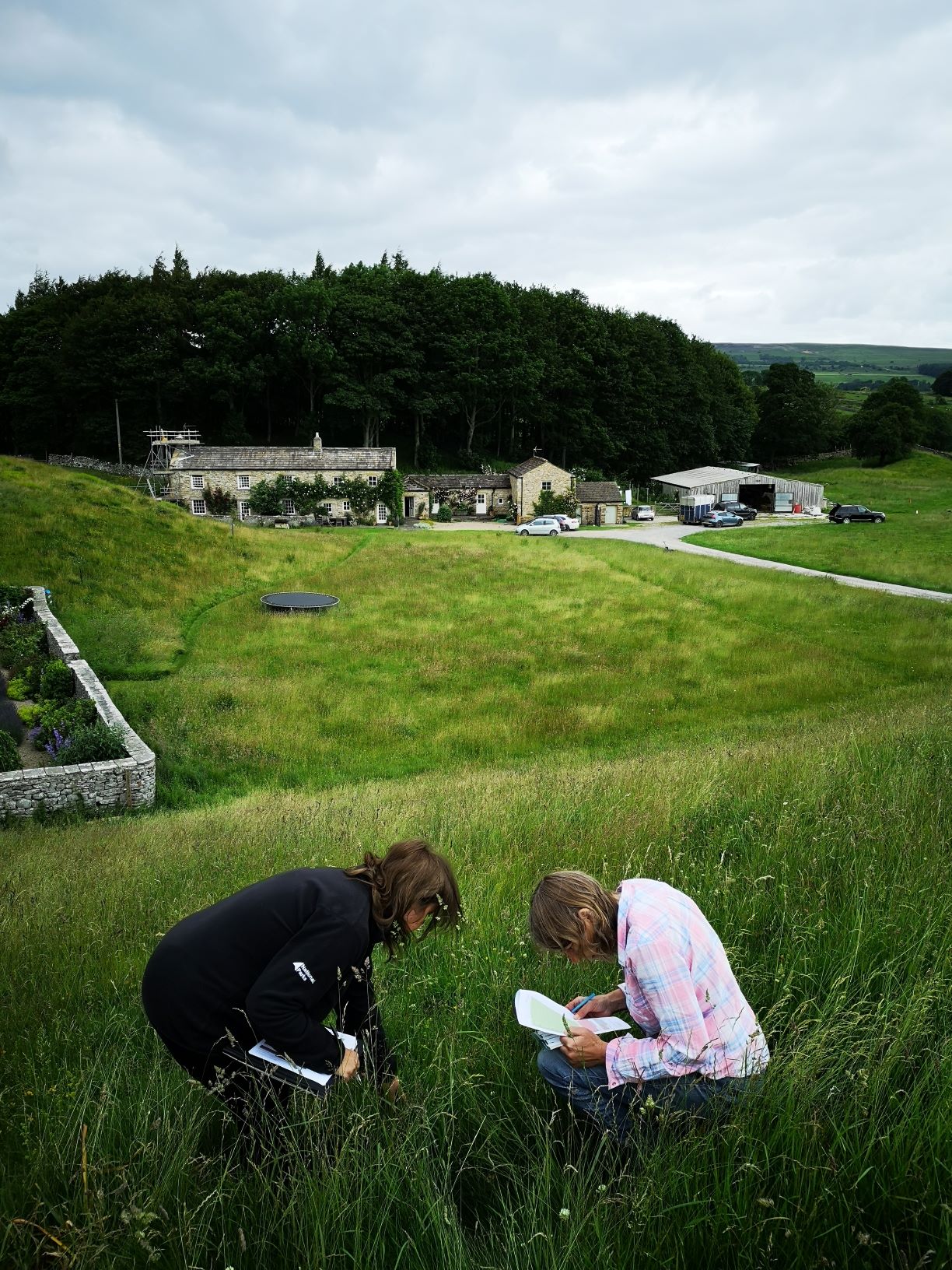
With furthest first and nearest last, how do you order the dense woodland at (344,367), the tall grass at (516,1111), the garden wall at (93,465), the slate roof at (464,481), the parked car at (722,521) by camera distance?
the dense woodland at (344,367) → the garden wall at (93,465) → the slate roof at (464,481) → the parked car at (722,521) → the tall grass at (516,1111)

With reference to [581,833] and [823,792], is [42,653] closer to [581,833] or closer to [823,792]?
[581,833]

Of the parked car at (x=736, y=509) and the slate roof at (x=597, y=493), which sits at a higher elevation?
the slate roof at (x=597, y=493)

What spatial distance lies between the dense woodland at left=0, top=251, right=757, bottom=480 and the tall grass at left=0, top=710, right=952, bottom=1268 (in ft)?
200

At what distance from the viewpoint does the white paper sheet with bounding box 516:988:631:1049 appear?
9.80 ft

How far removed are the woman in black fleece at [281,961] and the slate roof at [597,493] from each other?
185 feet

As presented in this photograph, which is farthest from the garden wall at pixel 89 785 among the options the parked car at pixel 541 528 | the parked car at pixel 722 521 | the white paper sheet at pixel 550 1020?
the parked car at pixel 722 521

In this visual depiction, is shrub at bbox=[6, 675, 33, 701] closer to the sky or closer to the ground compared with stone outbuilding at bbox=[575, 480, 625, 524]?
closer to the ground

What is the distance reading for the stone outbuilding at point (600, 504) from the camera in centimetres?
5809

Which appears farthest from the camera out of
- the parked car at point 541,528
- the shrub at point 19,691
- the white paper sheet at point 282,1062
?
the parked car at point 541,528

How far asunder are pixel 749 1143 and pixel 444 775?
10043 millimetres

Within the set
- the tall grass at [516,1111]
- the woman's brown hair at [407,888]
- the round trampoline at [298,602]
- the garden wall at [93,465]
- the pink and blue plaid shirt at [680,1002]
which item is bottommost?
the round trampoline at [298,602]

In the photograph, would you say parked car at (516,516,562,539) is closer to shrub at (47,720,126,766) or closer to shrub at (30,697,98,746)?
shrub at (30,697,98,746)

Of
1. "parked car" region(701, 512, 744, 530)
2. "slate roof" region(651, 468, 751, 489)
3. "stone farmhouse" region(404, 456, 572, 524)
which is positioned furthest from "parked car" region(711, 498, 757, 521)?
"stone farmhouse" region(404, 456, 572, 524)

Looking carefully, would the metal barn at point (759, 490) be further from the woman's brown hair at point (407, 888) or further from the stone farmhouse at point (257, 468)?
the woman's brown hair at point (407, 888)
